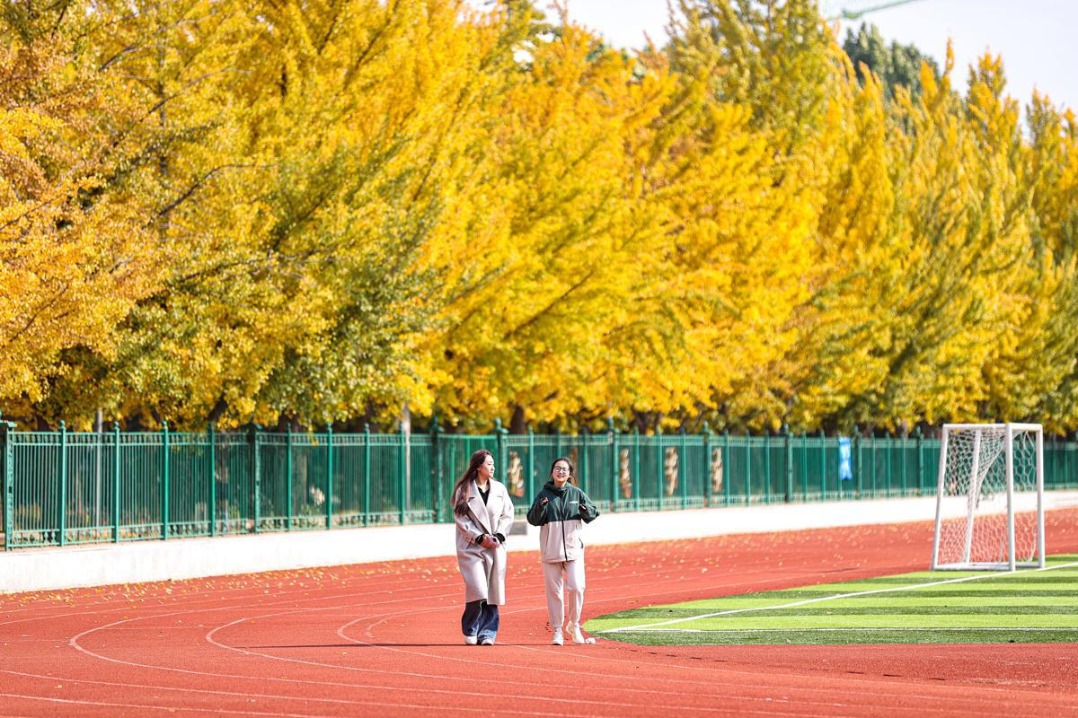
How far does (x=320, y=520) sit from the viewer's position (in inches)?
1275

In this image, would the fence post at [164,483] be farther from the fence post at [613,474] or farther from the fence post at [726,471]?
the fence post at [726,471]

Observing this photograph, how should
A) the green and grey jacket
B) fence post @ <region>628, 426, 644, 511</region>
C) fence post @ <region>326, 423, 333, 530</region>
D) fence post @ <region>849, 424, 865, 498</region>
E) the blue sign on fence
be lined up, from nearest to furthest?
the green and grey jacket < fence post @ <region>326, 423, 333, 530</region> < fence post @ <region>628, 426, 644, 511</region> < the blue sign on fence < fence post @ <region>849, 424, 865, 498</region>

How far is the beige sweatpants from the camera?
1695 cm

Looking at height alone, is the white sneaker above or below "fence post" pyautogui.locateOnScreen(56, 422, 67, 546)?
below

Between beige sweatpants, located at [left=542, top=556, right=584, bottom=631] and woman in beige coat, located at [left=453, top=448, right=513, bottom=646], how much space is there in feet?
1.60

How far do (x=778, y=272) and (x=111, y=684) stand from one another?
2955 centimetres

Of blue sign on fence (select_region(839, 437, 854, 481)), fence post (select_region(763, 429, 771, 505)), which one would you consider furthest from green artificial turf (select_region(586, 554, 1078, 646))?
blue sign on fence (select_region(839, 437, 854, 481))

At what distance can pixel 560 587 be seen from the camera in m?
17.0

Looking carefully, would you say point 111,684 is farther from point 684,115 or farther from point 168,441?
point 684,115

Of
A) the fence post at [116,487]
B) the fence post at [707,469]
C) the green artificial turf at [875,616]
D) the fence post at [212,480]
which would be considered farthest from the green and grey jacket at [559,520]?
the fence post at [707,469]

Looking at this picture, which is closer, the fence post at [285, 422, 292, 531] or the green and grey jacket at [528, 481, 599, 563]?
the green and grey jacket at [528, 481, 599, 563]

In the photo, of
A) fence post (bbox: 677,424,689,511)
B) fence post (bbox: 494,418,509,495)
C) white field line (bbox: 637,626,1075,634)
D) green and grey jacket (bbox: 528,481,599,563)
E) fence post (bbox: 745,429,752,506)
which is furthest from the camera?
fence post (bbox: 745,429,752,506)

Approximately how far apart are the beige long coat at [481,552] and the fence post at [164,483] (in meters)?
12.5

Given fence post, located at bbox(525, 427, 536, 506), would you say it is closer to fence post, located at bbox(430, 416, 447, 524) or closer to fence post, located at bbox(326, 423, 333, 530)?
fence post, located at bbox(430, 416, 447, 524)
